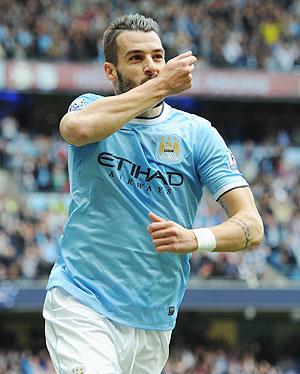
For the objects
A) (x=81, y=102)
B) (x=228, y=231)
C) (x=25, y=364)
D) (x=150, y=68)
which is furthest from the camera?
(x=25, y=364)

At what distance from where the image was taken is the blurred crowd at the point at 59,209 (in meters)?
19.6

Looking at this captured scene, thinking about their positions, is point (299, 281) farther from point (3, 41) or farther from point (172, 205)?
point (172, 205)

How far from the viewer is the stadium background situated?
20.8m

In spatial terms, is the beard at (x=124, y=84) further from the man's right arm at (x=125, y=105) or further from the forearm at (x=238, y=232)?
the forearm at (x=238, y=232)

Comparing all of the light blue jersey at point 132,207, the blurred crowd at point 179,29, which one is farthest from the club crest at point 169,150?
the blurred crowd at point 179,29

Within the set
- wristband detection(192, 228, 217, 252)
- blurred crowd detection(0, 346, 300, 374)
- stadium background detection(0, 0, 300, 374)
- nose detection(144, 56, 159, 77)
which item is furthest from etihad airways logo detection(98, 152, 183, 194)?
blurred crowd detection(0, 346, 300, 374)

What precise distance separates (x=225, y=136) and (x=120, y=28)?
24.5m

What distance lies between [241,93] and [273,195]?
17.6 feet

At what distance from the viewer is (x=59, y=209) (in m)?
21.9

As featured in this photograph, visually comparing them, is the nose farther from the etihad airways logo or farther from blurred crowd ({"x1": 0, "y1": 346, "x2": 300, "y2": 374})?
blurred crowd ({"x1": 0, "y1": 346, "x2": 300, "y2": 374})

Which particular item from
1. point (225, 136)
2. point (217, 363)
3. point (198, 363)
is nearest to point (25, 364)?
point (198, 363)

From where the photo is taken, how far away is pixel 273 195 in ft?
79.2

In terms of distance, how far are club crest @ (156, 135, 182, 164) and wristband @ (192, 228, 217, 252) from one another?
23.8 inches

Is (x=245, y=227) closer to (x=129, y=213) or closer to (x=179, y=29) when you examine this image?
(x=129, y=213)
